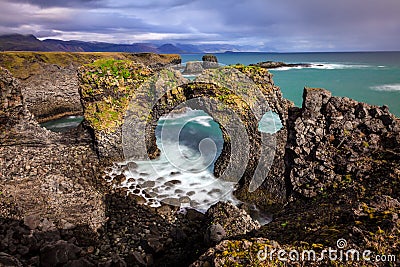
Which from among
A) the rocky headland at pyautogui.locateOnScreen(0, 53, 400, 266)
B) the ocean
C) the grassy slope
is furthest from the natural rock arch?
the grassy slope

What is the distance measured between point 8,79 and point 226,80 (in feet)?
45.2

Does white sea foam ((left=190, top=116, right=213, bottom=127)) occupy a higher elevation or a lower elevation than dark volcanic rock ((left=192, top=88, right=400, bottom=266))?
lower

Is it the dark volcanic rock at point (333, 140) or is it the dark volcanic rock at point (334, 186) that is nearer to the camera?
the dark volcanic rock at point (334, 186)

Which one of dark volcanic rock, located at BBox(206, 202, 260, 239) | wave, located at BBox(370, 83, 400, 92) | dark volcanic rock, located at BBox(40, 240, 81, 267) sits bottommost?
dark volcanic rock, located at BBox(40, 240, 81, 267)

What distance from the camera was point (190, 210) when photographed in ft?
47.7

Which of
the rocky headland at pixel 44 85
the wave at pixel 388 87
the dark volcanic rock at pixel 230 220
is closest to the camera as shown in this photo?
the dark volcanic rock at pixel 230 220

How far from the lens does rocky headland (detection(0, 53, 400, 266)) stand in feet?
14.9


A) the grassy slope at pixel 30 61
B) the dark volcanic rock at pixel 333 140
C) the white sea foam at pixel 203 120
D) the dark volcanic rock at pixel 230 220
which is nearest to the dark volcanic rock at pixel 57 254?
the dark volcanic rock at pixel 230 220

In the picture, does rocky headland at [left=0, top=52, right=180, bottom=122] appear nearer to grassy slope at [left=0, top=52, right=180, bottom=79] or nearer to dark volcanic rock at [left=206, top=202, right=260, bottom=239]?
grassy slope at [left=0, top=52, right=180, bottom=79]

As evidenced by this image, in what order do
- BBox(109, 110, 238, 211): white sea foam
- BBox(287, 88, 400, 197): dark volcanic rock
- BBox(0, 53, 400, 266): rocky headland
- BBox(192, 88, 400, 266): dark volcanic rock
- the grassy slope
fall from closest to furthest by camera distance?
BBox(192, 88, 400, 266): dark volcanic rock < BBox(0, 53, 400, 266): rocky headland < BBox(287, 88, 400, 197): dark volcanic rock < BBox(109, 110, 238, 211): white sea foam < the grassy slope

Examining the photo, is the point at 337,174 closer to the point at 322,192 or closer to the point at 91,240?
the point at 322,192

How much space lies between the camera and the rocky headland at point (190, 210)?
453 cm

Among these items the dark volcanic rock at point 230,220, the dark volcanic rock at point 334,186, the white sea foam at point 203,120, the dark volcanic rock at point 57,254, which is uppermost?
the dark volcanic rock at point 334,186

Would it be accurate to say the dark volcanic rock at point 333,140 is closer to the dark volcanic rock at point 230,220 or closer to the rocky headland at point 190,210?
the rocky headland at point 190,210
